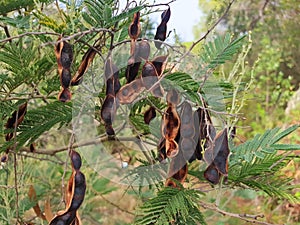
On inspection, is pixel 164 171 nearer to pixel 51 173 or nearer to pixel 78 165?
pixel 78 165

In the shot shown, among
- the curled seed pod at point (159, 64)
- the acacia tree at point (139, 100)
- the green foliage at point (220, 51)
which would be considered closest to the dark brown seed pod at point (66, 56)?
the acacia tree at point (139, 100)

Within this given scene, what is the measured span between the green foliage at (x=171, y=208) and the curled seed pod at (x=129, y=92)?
13cm

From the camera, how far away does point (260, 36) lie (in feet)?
16.5

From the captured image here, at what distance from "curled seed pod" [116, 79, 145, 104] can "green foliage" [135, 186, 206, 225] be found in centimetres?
13

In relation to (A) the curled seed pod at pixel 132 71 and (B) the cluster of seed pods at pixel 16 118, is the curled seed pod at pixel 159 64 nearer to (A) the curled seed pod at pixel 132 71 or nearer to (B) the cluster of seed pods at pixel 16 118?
(A) the curled seed pod at pixel 132 71

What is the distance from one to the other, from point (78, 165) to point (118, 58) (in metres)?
0.20

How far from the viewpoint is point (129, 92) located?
20.2 inches

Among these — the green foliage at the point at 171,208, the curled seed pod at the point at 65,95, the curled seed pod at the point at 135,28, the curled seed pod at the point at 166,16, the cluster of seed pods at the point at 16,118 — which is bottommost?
the green foliage at the point at 171,208

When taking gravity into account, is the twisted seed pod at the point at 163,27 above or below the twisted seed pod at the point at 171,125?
above

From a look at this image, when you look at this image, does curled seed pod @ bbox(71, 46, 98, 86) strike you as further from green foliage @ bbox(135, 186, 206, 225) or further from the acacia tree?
green foliage @ bbox(135, 186, 206, 225)

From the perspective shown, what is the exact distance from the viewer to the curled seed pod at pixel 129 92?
0.51 meters

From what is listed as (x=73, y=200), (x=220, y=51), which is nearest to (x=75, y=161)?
(x=73, y=200)

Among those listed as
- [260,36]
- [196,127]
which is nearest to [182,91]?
[196,127]

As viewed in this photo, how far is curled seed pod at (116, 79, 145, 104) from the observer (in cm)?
51
